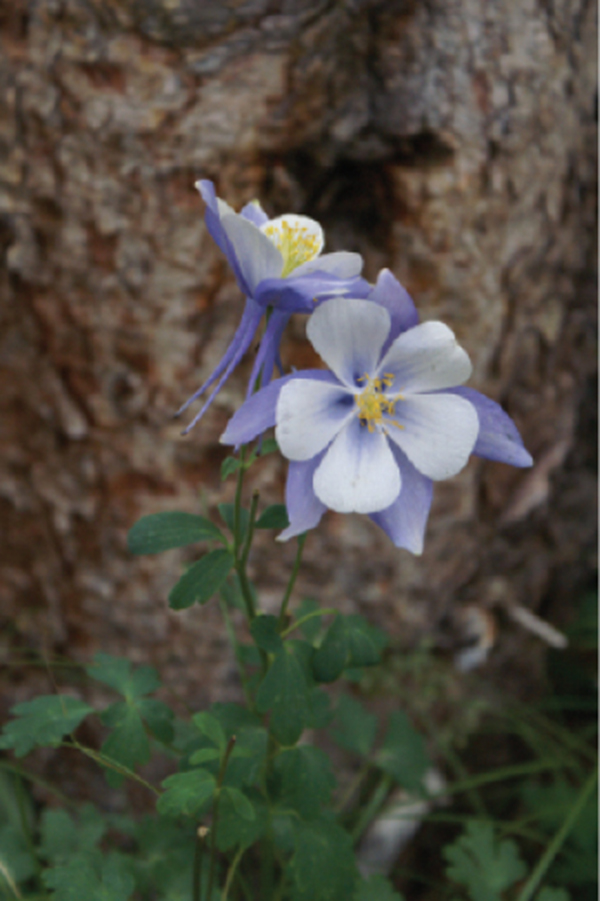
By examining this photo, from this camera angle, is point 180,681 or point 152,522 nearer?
point 152,522

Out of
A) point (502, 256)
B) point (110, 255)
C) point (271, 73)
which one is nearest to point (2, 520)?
point (110, 255)

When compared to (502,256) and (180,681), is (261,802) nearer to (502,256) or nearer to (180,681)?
(180,681)

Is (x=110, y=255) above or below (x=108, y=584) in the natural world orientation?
above

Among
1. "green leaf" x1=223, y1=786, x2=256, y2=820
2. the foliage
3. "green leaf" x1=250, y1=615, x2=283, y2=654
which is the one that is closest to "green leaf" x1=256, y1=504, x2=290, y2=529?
the foliage

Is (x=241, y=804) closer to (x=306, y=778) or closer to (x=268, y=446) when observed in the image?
(x=306, y=778)

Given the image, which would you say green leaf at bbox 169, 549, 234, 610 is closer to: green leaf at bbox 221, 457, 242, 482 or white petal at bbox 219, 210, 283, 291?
green leaf at bbox 221, 457, 242, 482

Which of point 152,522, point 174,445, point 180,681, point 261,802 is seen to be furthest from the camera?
point 180,681

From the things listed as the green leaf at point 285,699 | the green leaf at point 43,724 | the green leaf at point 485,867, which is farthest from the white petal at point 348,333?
the green leaf at point 485,867

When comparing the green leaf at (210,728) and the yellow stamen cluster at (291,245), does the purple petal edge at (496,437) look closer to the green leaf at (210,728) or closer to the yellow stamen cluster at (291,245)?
the yellow stamen cluster at (291,245)
